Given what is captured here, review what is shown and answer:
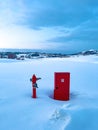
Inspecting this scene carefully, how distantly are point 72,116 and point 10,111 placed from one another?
57.6 inches

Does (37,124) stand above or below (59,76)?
below

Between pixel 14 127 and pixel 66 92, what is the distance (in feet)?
8.60

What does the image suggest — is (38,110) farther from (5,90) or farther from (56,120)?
(5,90)

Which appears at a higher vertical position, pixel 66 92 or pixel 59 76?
pixel 59 76

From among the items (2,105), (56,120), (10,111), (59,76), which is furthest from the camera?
(59,76)

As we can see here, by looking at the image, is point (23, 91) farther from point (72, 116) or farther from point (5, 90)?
point (72, 116)

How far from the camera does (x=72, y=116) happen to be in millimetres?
5430

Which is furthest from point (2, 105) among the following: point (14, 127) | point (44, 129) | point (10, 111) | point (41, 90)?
Answer: point (41, 90)

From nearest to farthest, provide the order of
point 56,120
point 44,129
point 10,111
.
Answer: point 44,129 → point 56,120 → point 10,111

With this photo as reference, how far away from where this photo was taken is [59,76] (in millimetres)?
7098

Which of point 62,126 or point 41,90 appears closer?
point 62,126

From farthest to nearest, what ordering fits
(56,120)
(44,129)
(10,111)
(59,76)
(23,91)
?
→ 1. (23,91)
2. (59,76)
3. (10,111)
4. (56,120)
5. (44,129)

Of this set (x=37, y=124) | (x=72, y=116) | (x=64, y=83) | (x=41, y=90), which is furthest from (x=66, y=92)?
(x=37, y=124)

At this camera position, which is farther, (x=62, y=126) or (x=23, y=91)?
(x=23, y=91)
